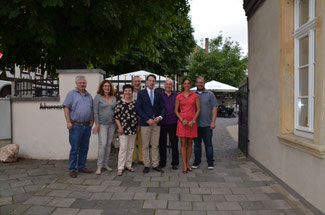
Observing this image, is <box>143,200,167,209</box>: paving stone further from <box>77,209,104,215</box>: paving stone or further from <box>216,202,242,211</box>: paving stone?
<box>216,202,242,211</box>: paving stone

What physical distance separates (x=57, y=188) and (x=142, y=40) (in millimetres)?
5400

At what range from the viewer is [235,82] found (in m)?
34.4

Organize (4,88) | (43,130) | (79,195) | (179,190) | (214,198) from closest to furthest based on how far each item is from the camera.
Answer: (214,198), (79,195), (179,190), (43,130), (4,88)

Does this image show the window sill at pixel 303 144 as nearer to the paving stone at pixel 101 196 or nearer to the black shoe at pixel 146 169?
the black shoe at pixel 146 169

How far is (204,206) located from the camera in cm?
387

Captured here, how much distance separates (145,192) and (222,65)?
32111 mm

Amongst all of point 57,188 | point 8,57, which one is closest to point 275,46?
point 57,188

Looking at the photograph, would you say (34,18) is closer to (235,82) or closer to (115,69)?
(115,69)

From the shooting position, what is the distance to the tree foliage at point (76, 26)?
5859mm

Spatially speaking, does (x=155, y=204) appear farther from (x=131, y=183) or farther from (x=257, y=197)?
(x=257, y=197)

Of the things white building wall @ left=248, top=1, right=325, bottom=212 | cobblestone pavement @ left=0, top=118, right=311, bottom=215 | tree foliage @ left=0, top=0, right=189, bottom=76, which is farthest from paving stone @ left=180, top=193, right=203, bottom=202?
tree foliage @ left=0, top=0, right=189, bottom=76

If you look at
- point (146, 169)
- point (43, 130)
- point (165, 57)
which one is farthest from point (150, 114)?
point (165, 57)

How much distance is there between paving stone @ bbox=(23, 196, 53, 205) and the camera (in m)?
3.96

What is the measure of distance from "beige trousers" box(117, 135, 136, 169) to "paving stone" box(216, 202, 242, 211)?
7.33 feet
